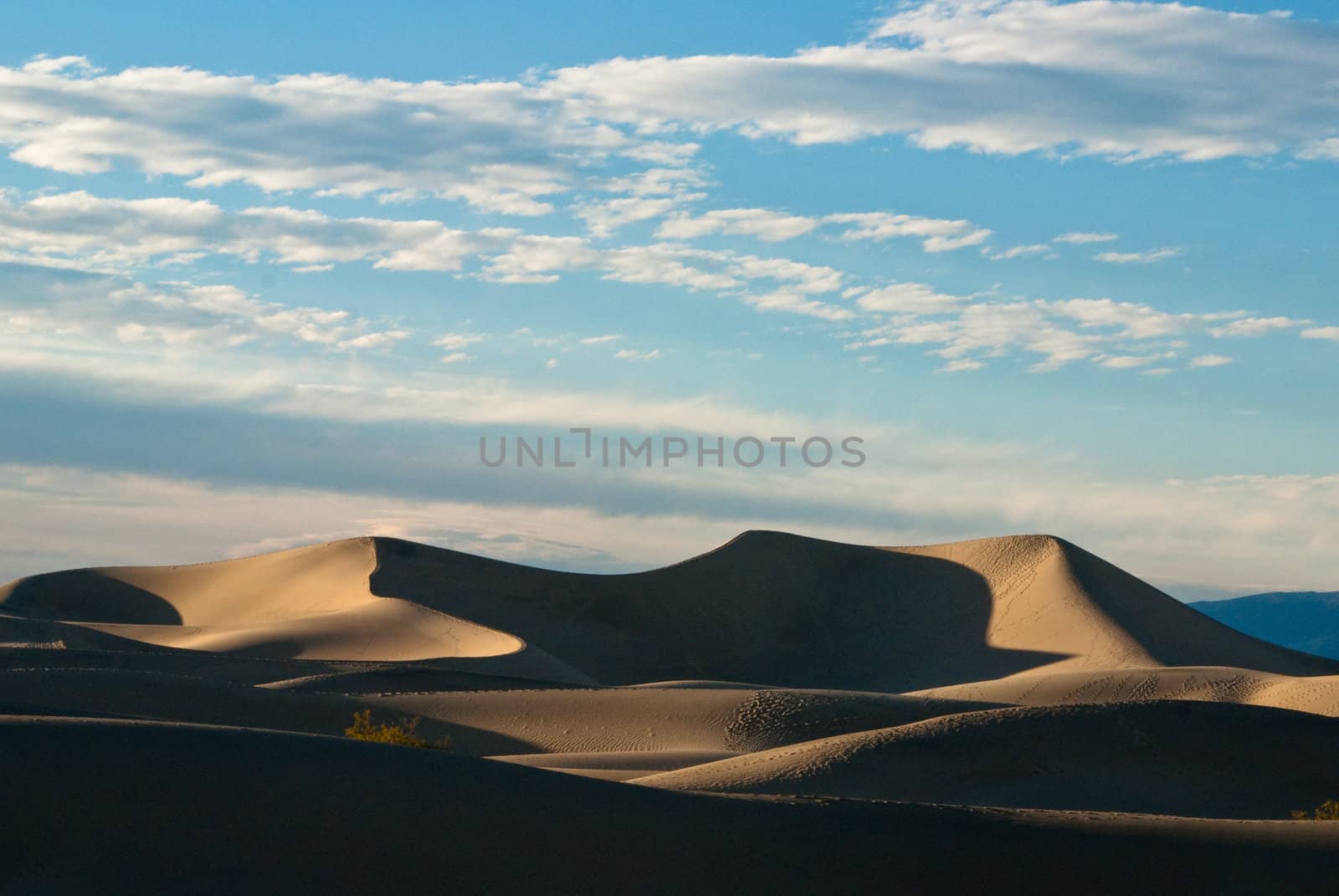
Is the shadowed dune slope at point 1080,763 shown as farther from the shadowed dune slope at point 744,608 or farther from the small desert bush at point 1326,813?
the shadowed dune slope at point 744,608

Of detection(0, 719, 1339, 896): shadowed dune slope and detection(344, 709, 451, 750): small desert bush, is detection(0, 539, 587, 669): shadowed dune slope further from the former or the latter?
detection(0, 719, 1339, 896): shadowed dune slope

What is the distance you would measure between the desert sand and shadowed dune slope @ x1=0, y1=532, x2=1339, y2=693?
35.1 inches

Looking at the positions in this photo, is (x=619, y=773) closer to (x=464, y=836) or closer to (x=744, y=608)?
(x=464, y=836)

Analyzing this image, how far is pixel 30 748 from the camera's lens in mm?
9812

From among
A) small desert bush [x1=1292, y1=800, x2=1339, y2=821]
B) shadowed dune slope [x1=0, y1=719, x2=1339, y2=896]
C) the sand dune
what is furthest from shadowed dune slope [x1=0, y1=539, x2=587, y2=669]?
shadowed dune slope [x1=0, y1=719, x2=1339, y2=896]

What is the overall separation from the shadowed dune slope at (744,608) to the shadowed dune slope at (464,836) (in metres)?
38.3

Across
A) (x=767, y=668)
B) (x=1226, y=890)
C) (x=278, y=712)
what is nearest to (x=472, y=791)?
(x=1226, y=890)

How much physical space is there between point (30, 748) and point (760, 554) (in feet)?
177

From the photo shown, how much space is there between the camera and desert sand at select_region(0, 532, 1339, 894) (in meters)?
9.23

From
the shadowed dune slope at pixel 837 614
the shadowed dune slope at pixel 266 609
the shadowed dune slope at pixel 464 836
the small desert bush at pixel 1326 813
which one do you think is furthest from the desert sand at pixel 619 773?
the shadowed dune slope at pixel 837 614

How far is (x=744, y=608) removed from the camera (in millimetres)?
59969

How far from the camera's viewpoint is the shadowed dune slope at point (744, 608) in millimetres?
52906

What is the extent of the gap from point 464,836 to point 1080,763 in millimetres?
11549

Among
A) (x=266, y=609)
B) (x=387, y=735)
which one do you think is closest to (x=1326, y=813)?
(x=387, y=735)
